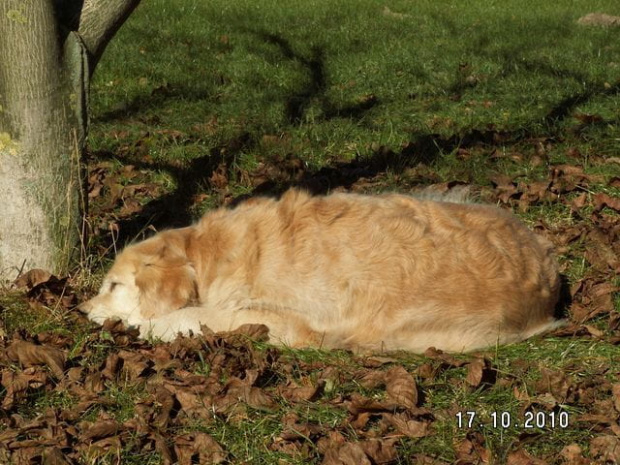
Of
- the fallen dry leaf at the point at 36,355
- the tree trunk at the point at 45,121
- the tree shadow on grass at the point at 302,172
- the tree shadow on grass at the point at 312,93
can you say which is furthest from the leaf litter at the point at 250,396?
the tree shadow on grass at the point at 312,93

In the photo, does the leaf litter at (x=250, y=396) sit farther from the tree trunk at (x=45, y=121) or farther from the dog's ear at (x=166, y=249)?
the dog's ear at (x=166, y=249)

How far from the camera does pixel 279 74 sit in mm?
11391

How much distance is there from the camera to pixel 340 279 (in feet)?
17.1

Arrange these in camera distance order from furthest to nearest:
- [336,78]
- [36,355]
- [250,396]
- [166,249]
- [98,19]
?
[336,78], [98,19], [166,249], [36,355], [250,396]

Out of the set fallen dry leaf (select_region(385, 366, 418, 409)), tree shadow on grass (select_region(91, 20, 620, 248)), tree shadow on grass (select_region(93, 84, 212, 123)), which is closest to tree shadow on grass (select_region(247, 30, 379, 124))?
tree shadow on grass (select_region(91, 20, 620, 248))

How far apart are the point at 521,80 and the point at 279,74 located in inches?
120

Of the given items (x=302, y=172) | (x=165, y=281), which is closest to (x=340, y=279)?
(x=165, y=281)

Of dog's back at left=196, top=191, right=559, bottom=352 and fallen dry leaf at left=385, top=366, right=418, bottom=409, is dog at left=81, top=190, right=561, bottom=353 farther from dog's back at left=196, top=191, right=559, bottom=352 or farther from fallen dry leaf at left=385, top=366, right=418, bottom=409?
fallen dry leaf at left=385, top=366, right=418, bottom=409

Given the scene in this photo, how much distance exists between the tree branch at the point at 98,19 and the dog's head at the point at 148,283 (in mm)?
1316

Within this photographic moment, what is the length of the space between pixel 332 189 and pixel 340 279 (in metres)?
2.88

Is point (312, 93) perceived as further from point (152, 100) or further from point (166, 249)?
point (166, 249)

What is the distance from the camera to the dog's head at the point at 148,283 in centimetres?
537

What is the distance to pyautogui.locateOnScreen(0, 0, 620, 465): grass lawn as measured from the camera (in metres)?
4.36

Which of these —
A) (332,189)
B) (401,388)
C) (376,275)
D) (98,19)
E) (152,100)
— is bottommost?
(332,189)
